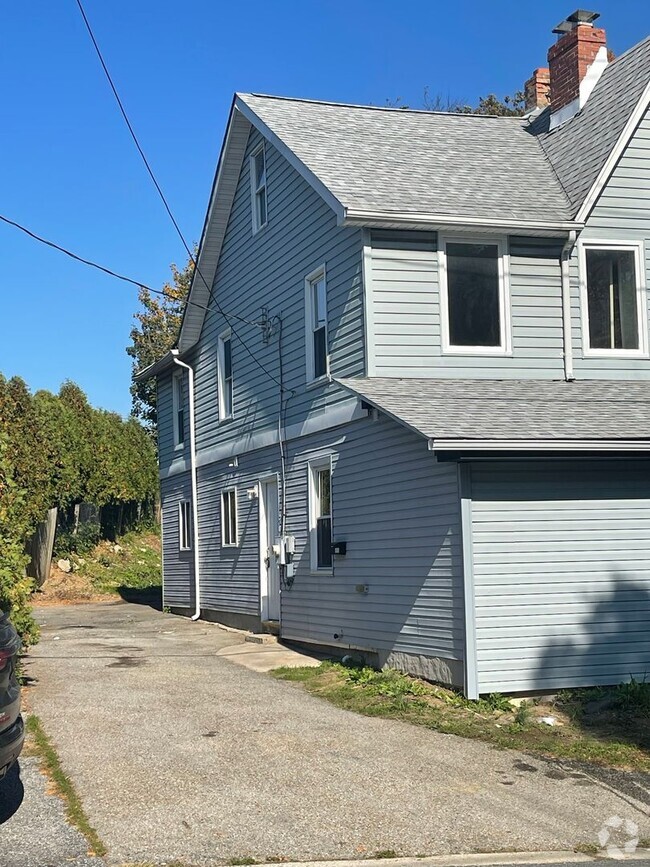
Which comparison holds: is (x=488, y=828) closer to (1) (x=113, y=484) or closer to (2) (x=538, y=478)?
(2) (x=538, y=478)

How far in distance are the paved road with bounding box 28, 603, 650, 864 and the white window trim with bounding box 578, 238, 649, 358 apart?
20.4ft

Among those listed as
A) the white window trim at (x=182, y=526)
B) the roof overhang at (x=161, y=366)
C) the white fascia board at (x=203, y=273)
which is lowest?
the white window trim at (x=182, y=526)

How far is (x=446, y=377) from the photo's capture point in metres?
13.5

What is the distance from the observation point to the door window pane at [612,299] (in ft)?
46.6

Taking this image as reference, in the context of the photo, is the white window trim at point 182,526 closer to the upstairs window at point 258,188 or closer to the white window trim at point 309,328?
the upstairs window at point 258,188

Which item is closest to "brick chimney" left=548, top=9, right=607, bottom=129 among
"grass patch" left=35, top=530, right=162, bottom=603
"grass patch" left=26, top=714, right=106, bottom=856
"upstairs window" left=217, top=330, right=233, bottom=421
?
"upstairs window" left=217, top=330, right=233, bottom=421

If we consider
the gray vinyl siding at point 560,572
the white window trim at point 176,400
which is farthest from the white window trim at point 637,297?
the white window trim at point 176,400

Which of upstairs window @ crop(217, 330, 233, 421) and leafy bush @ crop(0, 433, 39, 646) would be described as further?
upstairs window @ crop(217, 330, 233, 421)

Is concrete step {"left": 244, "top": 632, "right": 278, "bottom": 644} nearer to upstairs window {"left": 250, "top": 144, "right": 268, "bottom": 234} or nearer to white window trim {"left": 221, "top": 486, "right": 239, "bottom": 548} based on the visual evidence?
white window trim {"left": 221, "top": 486, "right": 239, "bottom": 548}

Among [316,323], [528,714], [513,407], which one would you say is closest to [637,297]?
[513,407]

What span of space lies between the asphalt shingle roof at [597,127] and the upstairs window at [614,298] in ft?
2.93

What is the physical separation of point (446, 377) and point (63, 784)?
755 centimetres

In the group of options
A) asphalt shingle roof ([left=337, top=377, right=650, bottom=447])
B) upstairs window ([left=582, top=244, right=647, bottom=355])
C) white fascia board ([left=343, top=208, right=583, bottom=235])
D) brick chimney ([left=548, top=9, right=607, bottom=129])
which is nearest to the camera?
asphalt shingle roof ([left=337, top=377, right=650, bottom=447])

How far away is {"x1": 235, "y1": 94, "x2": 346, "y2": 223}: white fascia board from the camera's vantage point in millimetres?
13458
